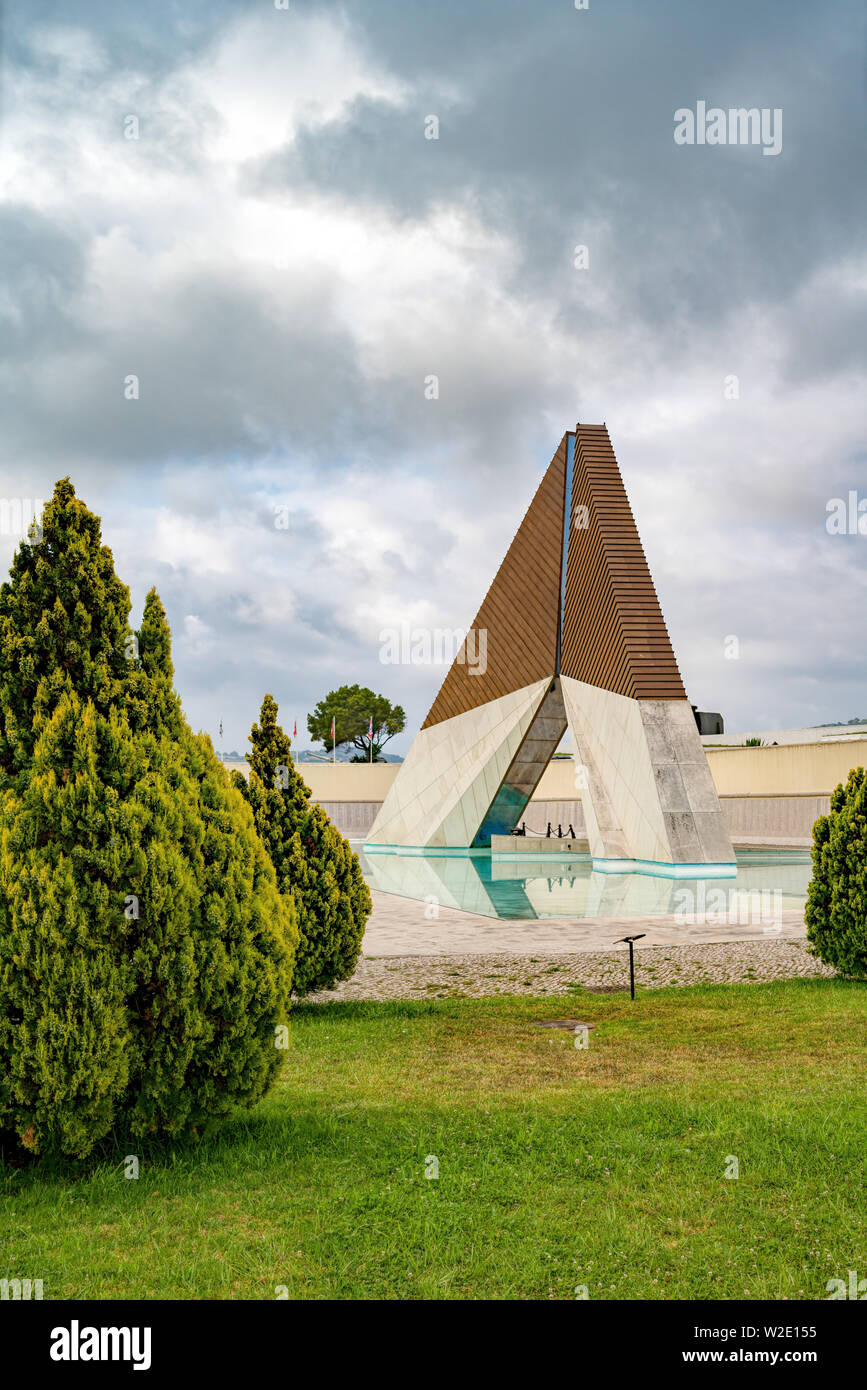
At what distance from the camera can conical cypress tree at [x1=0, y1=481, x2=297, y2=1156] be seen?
398 centimetres

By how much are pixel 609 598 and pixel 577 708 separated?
10.8 ft

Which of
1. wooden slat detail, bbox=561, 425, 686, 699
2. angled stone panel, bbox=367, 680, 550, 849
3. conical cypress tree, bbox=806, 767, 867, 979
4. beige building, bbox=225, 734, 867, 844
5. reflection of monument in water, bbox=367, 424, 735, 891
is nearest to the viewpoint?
conical cypress tree, bbox=806, 767, 867, 979

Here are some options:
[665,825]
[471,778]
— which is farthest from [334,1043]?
[471,778]

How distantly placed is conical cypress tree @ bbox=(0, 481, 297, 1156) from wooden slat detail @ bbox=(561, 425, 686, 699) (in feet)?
56.0

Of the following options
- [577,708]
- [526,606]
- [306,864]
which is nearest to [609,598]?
[577,708]

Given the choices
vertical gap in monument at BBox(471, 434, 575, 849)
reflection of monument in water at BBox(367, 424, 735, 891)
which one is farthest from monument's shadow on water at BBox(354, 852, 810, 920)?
vertical gap in monument at BBox(471, 434, 575, 849)

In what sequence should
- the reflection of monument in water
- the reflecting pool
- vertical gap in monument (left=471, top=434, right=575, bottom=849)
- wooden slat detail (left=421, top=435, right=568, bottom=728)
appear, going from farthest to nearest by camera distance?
wooden slat detail (left=421, top=435, right=568, bottom=728) < vertical gap in monument (left=471, top=434, right=575, bottom=849) < the reflection of monument in water < the reflecting pool

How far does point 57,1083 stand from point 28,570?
7.26 feet

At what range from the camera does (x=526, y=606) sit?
26328mm

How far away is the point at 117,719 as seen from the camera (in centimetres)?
434

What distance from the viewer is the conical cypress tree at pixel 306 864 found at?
315 inches

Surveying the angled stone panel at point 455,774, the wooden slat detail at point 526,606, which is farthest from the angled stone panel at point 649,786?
the angled stone panel at point 455,774

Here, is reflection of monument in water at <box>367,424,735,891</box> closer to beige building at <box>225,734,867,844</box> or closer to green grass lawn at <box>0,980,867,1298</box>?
beige building at <box>225,734,867,844</box>

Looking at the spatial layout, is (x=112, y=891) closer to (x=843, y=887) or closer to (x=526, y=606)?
(x=843, y=887)
